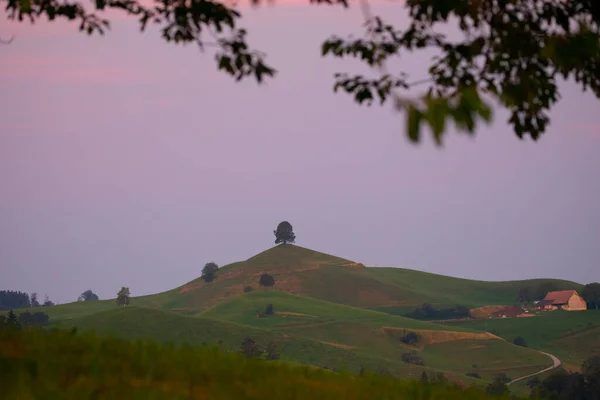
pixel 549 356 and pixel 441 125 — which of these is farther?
pixel 549 356

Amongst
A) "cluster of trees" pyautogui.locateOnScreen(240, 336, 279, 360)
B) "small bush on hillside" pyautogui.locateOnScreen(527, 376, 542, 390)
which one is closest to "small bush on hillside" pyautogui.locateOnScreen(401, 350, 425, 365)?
"small bush on hillside" pyautogui.locateOnScreen(527, 376, 542, 390)

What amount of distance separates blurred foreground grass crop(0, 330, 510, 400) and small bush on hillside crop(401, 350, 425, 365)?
166531 millimetres

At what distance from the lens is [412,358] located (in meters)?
181

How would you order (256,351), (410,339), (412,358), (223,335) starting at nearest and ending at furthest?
(256,351) < (223,335) < (412,358) < (410,339)

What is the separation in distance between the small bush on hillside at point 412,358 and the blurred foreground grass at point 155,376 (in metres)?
167

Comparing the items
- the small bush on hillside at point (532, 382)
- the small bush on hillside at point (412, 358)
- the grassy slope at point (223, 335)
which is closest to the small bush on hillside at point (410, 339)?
the small bush on hillside at point (412, 358)

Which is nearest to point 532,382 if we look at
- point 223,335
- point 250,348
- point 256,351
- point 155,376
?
point 223,335

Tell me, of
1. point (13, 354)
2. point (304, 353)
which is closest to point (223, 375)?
point (13, 354)

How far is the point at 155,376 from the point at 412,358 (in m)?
173

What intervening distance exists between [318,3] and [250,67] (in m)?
2.01

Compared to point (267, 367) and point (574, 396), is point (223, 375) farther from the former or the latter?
point (574, 396)

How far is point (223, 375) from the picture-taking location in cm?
1333

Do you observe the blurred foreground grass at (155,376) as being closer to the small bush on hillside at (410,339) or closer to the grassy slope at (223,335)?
the grassy slope at (223,335)

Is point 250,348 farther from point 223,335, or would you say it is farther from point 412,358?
point 412,358
